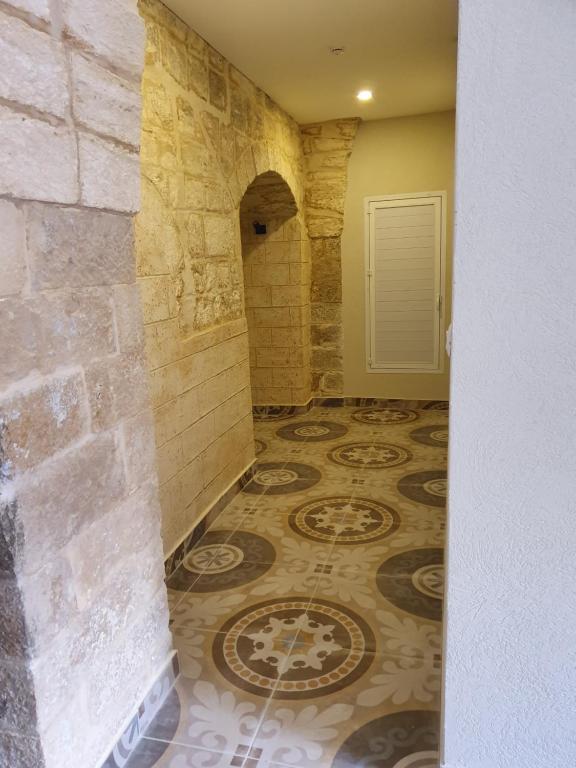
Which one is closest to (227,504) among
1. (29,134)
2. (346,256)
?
(29,134)

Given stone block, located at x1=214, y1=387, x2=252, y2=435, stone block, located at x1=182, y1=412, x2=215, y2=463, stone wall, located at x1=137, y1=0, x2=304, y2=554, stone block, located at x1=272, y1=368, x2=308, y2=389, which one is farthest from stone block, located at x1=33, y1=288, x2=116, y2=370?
stone block, located at x1=272, y1=368, x2=308, y2=389

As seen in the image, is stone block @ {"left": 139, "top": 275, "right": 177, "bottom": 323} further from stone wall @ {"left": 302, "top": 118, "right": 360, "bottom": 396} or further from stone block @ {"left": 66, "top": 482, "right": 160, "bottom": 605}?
stone wall @ {"left": 302, "top": 118, "right": 360, "bottom": 396}

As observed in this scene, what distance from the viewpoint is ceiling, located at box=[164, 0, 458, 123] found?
7.96 feet

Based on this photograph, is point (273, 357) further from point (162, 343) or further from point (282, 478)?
point (162, 343)

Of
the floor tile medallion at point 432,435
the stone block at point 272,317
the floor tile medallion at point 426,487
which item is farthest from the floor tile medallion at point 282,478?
the stone block at point 272,317

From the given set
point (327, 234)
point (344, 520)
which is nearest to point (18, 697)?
point (344, 520)

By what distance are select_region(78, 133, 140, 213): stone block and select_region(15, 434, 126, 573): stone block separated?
21.5 inches

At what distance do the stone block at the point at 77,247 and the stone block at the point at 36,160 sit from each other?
39 mm

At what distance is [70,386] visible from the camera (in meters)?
1.22

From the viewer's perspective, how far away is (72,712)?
122 cm

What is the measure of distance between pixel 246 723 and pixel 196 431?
4.40 feet

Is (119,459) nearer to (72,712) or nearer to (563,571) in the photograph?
(72,712)

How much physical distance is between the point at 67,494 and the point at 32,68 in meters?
0.83

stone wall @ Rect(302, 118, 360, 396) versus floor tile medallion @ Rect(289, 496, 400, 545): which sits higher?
stone wall @ Rect(302, 118, 360, 396)
